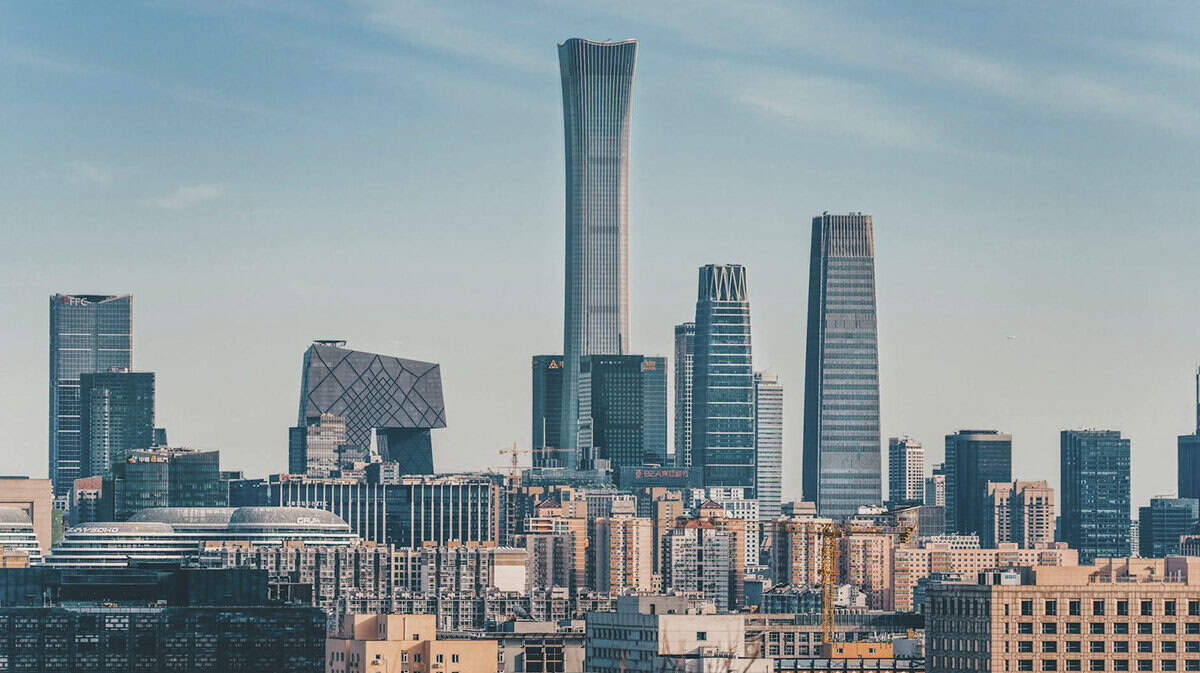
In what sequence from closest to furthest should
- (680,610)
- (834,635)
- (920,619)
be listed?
1. (680,610)
2. (834,635)
3. (920,619)

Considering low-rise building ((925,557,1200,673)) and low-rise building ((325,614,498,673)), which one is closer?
low-rise building ((925,557,1200,673))

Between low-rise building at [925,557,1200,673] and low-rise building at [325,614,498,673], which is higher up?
low-rise building at [925,557,1200,673]

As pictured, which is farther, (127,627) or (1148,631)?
(127,627)

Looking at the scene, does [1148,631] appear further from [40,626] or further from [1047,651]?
[40,626]

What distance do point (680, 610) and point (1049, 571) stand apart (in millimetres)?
11508

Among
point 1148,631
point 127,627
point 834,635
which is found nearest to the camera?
point 1148,631

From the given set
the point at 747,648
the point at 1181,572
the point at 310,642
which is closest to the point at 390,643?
the point at 310,642

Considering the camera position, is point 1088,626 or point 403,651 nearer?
point 1088,626

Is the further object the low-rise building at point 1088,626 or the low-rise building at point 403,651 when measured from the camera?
the low-rise building at point 403,651

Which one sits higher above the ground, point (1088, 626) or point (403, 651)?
point (1088, 626)

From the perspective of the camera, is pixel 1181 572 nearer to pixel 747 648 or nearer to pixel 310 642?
pixel 747 648

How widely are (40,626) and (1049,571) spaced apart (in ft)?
167

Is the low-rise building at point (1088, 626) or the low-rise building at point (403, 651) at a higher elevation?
the low-rise building at point (1088, 626)

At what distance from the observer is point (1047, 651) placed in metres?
97.2
